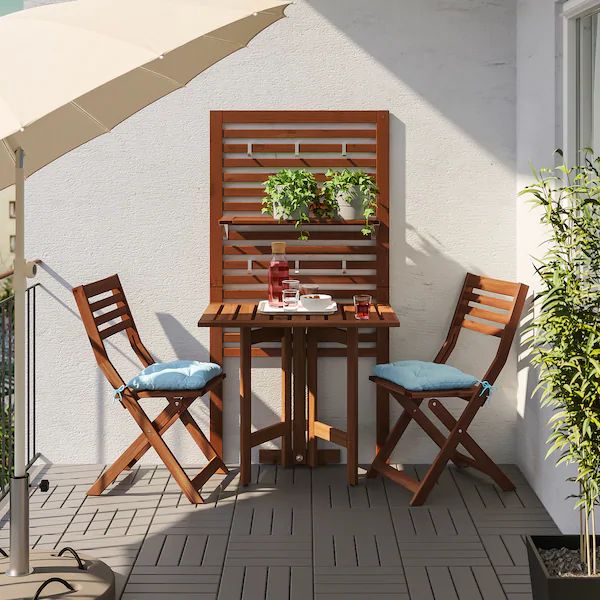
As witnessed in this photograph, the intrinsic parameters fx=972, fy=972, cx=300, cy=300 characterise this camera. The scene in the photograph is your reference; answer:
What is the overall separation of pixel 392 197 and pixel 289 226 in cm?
58

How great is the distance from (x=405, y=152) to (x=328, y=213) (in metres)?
0.58

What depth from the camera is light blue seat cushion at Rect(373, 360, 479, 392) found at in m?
4.58

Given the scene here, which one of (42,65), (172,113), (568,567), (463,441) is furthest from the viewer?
(172,113)

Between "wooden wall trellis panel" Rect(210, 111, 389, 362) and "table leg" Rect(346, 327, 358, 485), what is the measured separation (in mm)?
468

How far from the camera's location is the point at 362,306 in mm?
4711

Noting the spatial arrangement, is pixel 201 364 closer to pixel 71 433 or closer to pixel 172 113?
pixel 71 433

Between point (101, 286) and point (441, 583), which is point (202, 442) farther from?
point (441, 583)

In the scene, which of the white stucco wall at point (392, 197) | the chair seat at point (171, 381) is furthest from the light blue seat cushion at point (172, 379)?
the white stucco wall at point (392, 197)

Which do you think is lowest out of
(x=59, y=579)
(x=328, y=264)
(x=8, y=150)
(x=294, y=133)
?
(x=59, y=579)

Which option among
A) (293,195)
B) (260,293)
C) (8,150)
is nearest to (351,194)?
(293,195)

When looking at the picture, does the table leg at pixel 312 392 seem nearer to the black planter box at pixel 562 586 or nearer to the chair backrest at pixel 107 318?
the chair backrest at pixel 107 318

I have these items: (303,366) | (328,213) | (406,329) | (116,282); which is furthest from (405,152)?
(116,282)

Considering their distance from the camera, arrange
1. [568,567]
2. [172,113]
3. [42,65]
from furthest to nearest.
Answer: [172,113]
[568,567]
[42,65]

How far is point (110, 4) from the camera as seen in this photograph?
10.5 ft
